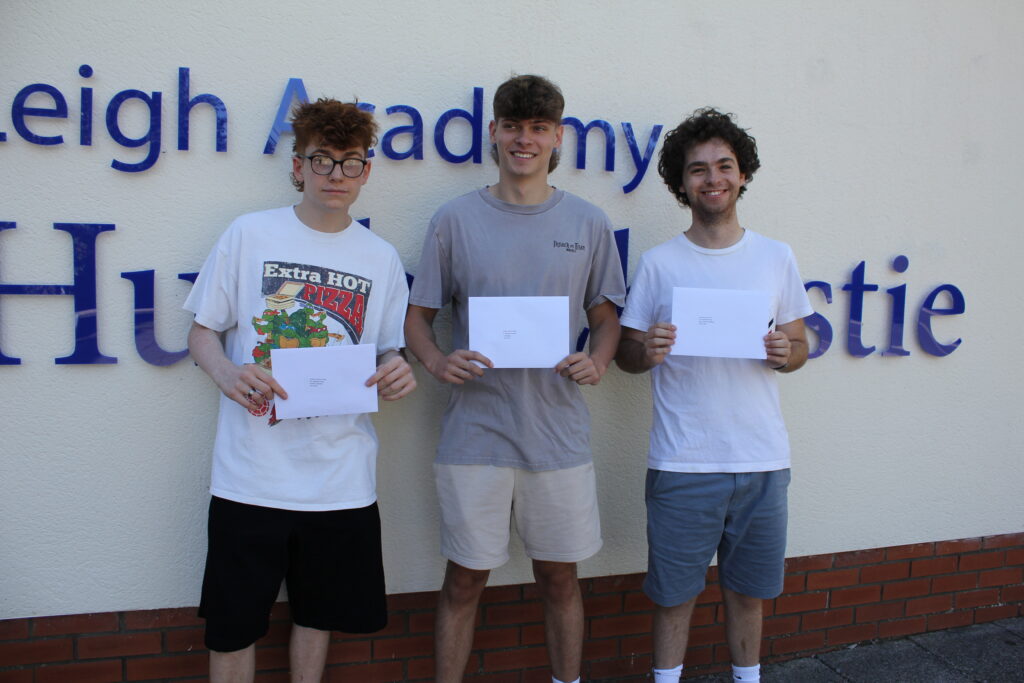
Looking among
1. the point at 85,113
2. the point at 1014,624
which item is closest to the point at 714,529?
the point at 1014,624

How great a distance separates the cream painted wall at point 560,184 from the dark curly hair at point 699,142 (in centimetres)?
23

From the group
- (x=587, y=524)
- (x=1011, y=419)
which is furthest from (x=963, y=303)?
(x=587, y=524)

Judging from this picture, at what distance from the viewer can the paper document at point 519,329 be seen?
232 centimetres

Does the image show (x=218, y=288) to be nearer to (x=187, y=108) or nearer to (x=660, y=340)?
(x=187, y=108)

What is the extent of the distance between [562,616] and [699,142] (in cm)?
179

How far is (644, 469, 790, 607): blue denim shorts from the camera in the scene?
254 centimetres

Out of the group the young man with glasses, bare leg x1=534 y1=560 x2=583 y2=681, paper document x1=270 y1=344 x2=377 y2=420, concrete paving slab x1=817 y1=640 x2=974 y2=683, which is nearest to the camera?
paper document x1=270 y1=344 x2=377 y2=420

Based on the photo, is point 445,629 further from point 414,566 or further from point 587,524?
point 587,524

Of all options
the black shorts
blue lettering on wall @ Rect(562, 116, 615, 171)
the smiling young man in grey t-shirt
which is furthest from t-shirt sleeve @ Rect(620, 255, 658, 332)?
the black shorts

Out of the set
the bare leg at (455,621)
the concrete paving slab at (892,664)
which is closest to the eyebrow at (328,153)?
the bare leg at (455,621)

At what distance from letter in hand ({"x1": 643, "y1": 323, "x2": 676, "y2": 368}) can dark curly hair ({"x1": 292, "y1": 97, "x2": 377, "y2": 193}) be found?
1132 mm

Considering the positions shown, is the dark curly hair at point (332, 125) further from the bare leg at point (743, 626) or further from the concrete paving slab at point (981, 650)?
the concrete paving slab at point (981, 650)

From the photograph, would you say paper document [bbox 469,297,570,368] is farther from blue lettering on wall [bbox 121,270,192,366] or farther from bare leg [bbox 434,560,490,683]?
blue lettering on wall [bbox 121,270,192,366]

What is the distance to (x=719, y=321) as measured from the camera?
8.00ft
